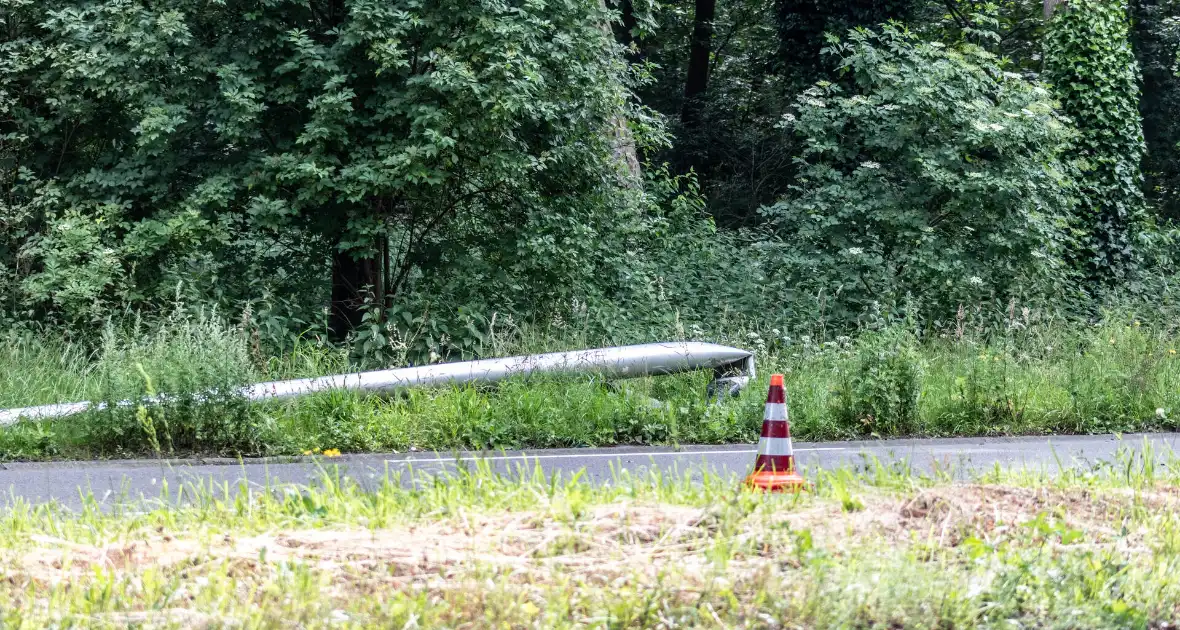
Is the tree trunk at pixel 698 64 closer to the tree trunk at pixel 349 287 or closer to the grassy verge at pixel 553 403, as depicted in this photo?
the tree trunk at pixel 349 287

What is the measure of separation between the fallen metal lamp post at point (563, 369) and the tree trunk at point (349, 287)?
12.9 ft

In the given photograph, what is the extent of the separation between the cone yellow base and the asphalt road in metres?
0.35

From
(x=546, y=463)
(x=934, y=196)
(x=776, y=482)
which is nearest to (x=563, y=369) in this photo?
(x=546, y=463)

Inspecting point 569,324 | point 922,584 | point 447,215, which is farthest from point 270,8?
point 922,584

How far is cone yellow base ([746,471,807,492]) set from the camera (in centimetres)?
606

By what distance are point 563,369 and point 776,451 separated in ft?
13.2

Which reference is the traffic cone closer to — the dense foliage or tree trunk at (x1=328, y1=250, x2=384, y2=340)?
the dense foliage

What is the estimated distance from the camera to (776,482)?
20.3 ft

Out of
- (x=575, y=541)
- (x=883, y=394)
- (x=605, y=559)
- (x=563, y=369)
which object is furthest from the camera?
(x=563, y=369)

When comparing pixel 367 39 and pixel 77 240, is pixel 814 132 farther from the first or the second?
pixel 77 240

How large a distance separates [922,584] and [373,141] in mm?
9387

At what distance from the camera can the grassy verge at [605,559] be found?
418 centimetres

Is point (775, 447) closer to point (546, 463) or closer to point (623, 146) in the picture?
point (546, 463)

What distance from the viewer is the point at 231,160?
1299cm
